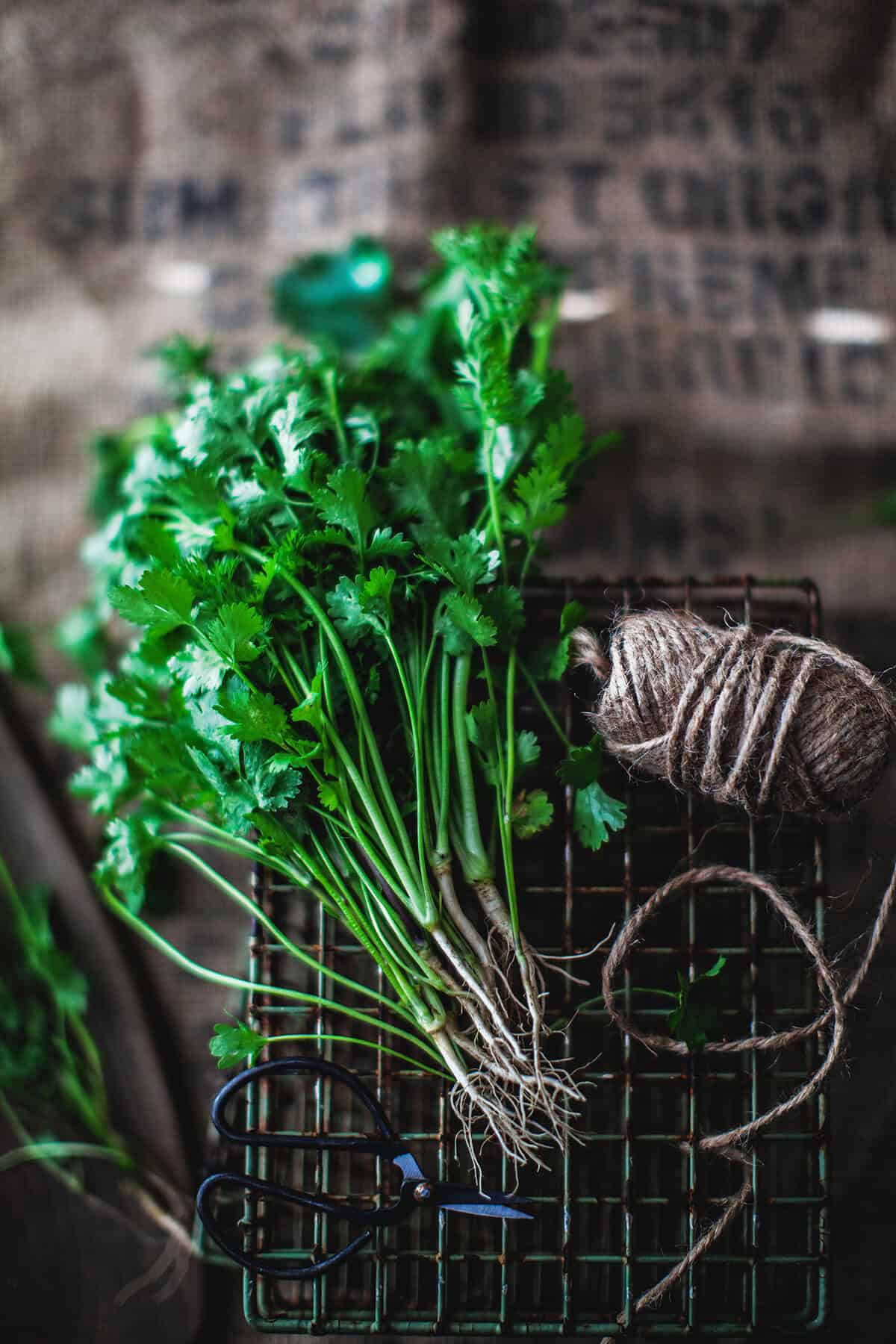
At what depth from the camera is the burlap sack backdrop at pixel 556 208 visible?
1.20m

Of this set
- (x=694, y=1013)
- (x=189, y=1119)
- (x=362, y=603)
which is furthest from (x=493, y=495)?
(x=189, y=1119)

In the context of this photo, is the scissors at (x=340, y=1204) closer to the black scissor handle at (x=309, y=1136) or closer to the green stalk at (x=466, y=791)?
the black scissor handle at (x=309, y=1136)

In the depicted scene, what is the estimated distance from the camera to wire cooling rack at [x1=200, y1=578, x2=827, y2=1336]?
2.57ft

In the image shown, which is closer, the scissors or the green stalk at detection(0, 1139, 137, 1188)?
the scissors

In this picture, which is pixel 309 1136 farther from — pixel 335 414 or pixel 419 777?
pixel 335 414

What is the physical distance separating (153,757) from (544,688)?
0.38 m

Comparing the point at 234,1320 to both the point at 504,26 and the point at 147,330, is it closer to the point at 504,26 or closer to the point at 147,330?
the point at 147,330

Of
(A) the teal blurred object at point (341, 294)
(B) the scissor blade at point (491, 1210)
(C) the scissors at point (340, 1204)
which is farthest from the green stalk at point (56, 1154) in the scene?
(A) the teal blurred object at point (341, 294)

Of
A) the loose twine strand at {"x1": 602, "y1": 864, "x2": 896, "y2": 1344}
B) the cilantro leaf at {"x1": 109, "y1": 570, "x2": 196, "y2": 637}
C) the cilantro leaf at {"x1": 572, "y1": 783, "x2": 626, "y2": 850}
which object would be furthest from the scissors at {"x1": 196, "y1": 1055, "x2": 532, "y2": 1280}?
the cilantro leaf at {"x1": 109, "y1": 570, "x2": 196, "y2": 637}

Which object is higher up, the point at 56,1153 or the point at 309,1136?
the point at 309,1136

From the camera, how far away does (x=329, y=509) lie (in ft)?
2.49

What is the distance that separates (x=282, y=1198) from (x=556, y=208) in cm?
114

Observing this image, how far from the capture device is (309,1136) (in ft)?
2.55

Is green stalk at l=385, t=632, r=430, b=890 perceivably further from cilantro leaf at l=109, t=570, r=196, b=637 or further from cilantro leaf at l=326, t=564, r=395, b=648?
cilantro leaf at l=109, t=570, r=196, b=637
